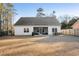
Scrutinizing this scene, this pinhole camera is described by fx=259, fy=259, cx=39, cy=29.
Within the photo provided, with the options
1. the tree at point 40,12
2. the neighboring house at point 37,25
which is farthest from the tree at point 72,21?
the tree at point 40,12

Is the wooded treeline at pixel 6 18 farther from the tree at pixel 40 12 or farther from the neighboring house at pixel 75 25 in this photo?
the neighboring house at pixel 75 25

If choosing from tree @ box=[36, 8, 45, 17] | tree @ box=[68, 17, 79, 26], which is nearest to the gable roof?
tree @ box=[36, 8, 45, 17]

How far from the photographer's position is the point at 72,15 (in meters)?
9.12

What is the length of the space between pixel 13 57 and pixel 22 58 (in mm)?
275

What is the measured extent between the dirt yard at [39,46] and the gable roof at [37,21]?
2.07 ft

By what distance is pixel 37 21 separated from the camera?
9867mm

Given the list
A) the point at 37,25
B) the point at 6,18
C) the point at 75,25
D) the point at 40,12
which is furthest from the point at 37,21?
the point at 6,18

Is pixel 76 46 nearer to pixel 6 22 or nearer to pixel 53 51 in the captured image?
pixel 53 51

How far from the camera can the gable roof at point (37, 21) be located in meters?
9.73

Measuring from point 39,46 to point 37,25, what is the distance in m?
1.26


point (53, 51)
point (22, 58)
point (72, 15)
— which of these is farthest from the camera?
point (72, 15)

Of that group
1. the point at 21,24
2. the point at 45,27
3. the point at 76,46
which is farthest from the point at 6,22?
the point at 76,46

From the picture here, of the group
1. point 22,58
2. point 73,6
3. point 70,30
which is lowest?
point 22,58

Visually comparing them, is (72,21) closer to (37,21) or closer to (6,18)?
(37,21)
